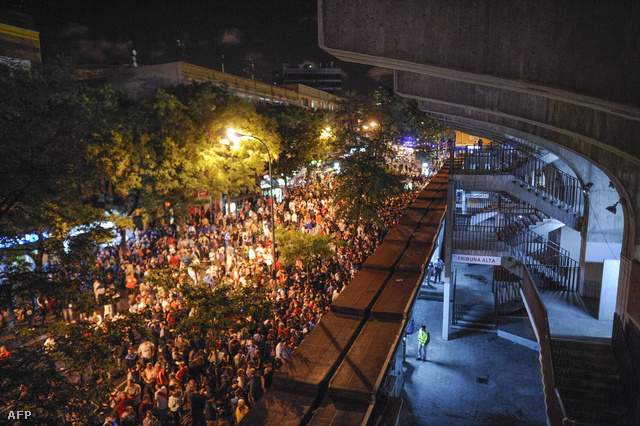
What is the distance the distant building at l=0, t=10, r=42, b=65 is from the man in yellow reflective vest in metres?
28.8

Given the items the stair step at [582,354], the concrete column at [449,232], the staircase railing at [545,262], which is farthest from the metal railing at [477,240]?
the stair step at [582,354]

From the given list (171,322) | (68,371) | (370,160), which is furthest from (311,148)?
(68,371)

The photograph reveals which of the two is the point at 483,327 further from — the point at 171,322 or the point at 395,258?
the point at 171,322

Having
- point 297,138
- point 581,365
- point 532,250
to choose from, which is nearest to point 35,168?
point 581,365

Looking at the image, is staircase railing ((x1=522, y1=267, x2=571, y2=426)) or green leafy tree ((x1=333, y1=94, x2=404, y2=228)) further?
green leafy tree ((x1=333, y1=94, x2=404, y2=228))

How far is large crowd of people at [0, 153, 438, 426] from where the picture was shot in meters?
9.16

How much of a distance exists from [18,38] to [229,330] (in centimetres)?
2871

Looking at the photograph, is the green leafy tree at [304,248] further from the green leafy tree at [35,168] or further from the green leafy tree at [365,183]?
the green leafy tree at [35,168]

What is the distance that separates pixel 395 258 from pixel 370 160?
613 centimetres

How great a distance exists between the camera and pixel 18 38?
27734mm

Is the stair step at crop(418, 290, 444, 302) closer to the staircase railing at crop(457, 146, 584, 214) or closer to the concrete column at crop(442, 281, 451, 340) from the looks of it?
the concrete column at crop(442, 281, 451, 340)

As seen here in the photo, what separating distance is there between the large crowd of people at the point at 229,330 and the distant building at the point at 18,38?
49.5 feet

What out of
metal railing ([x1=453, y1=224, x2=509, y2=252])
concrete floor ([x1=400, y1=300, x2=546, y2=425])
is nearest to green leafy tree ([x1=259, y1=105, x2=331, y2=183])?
metal railing ([x1=453, y1=224, x2=509, y2=252])

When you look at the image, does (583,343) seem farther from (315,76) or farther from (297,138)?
(315,76)
